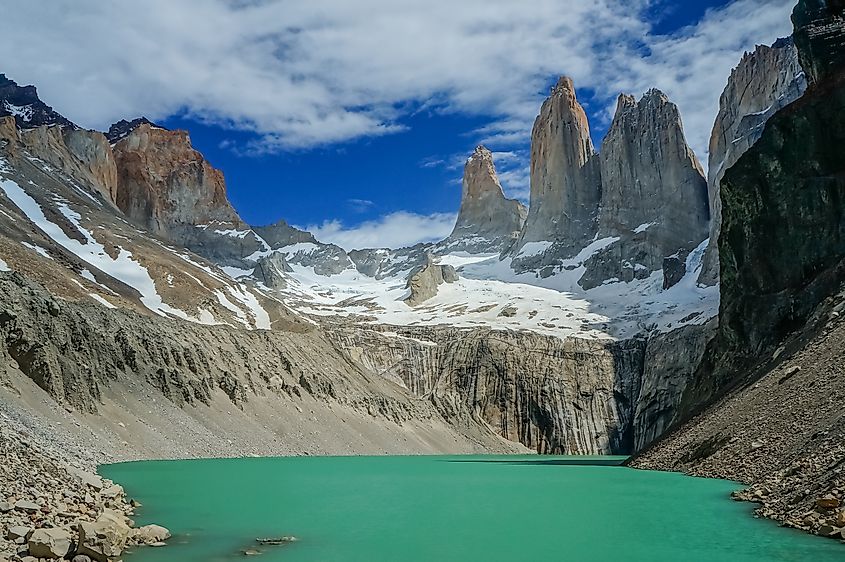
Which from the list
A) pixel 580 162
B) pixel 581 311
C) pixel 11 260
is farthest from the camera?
pixel 580 162

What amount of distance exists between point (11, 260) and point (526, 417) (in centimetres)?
6155

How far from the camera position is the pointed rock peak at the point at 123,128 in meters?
184

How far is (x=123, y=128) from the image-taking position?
189 m

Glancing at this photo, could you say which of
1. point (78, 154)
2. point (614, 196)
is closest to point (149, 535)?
point (78, 154)

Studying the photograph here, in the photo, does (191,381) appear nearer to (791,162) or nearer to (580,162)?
(791,162)

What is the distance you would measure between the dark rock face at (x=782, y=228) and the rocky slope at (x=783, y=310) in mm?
78

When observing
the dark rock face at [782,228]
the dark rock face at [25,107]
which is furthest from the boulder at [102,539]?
the dark rock face at [25,107]

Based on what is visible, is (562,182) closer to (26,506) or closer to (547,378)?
(547,378)

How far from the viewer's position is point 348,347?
107 metres

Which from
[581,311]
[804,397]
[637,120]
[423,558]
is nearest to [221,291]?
[581,311]

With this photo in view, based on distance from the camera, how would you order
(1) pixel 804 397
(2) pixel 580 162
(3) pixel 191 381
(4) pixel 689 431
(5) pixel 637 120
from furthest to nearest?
1. (2) pixel 580 162
2. (5) pixel 637 120
3. (3) pixel 191 381
4. (4) pixel 689 431
5. (1) pixel 804 397

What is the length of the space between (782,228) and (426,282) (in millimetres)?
102135

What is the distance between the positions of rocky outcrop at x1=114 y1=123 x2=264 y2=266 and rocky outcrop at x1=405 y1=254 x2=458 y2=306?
175 ft

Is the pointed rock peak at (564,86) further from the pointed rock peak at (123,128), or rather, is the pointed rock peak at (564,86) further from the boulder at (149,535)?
the boulder at (149,535)
